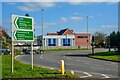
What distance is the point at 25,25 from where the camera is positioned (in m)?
18.4

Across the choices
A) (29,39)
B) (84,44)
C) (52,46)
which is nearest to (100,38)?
(84,44)

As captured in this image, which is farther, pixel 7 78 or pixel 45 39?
pixel 45 39

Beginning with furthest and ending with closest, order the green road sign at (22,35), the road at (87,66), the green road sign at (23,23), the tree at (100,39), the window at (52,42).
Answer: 1. the tree at (100,39)
2. the window at (52,42)
3. the green road sign at (22,35)
4. the green road sign at (23,23)
5. the road at (87,66)

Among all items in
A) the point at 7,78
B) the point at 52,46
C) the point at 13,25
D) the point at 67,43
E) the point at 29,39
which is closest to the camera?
the point at 7,78

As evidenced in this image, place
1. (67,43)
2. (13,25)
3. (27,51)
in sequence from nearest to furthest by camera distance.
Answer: (13,25) < (27,51) < (67,43)

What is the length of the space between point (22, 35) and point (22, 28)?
448mm

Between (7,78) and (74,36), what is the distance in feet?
337

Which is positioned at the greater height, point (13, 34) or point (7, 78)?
point (13, 34)

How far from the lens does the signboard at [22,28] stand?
17.6 m

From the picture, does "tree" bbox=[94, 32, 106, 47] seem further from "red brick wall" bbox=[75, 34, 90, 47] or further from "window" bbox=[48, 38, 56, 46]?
"window" bbox=[48, 38, 56, 46]

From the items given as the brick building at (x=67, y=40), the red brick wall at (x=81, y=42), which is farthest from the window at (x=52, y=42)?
the red brick wall at (x=81, y=42)

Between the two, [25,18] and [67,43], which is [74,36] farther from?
[25,18]

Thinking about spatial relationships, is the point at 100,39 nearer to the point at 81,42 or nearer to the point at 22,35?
the point at 81,42

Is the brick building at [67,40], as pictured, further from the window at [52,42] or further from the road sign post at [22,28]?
the road sign post at [22,28]
